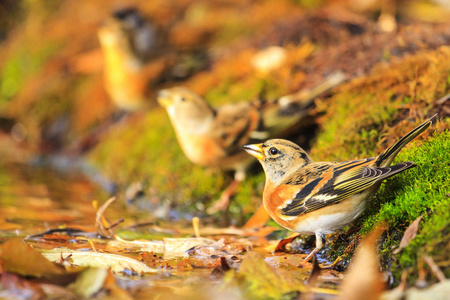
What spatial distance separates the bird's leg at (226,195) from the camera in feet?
22.1

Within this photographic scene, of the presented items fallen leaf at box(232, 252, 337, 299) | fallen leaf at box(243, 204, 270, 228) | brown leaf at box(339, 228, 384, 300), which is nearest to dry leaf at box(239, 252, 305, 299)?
fallen leaf at box(232, 252, 337, 299)

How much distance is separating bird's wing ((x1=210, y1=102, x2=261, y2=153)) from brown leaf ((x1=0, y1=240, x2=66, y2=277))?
3.49 meters

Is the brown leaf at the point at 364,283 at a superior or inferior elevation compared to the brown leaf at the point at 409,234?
superior

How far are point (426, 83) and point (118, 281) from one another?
12.2ft

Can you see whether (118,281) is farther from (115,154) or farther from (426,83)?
(115,154)

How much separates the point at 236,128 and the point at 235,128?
0.04 ft

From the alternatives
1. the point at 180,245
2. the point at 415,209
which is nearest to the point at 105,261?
the point at 180,245

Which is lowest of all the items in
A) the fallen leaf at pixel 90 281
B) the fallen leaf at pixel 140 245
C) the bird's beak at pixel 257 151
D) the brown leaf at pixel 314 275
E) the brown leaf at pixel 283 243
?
the brown leaf at pixel 283 243

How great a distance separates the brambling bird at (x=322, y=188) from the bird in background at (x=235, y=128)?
78.0 inches

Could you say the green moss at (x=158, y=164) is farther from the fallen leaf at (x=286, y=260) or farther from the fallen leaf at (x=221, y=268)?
the fallen leaf at (x=221, y=268)

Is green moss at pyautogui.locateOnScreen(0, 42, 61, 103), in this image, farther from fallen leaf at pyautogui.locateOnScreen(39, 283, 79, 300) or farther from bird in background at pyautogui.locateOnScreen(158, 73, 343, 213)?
fallen leaf at pyautogui.locateOnScreen(39, 283, 79, 300)

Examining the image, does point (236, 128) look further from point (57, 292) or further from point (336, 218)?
point (57, 292)

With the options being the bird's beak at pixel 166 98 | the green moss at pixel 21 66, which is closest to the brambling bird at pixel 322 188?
the bird's beak at pixel 166 98

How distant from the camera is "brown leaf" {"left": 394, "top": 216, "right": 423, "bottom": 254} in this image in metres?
3.24
